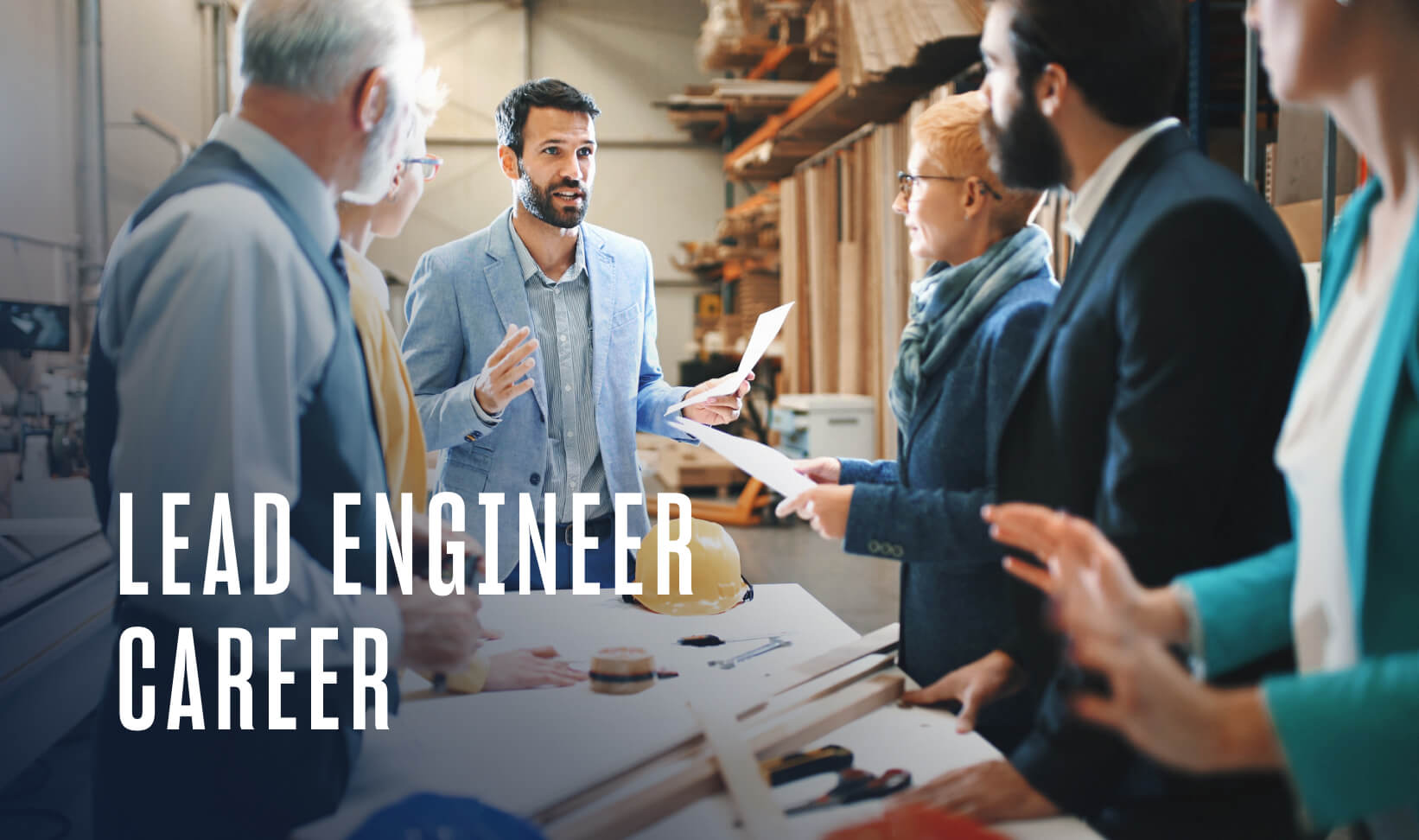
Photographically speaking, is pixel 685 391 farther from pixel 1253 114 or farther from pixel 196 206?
pixel 1253 114

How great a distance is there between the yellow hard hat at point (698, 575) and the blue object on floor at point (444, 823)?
871 mm

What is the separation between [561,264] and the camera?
2207mm

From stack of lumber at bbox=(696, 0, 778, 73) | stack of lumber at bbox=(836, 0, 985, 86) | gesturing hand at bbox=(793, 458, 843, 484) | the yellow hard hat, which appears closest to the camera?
gesturing hand at bbox=(793, 458, 843, 484)

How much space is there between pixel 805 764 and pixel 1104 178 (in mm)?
764

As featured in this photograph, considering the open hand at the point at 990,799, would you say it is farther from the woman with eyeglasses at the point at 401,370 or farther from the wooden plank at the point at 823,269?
the wooden plank at the point at 823,269

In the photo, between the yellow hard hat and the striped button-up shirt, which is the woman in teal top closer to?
the yellow hard hat

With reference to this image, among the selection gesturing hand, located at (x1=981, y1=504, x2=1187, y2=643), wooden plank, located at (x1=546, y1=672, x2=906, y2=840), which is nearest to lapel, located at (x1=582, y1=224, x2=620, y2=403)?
wooden plank, located at (x1=546, y1=672, x2=906, y2=840)

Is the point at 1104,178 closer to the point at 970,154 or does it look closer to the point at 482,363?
the point at 970,154

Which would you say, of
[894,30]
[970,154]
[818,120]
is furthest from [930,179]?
[818,120]

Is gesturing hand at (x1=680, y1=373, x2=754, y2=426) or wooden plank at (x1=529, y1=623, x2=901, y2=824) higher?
gesturing hand at (x1=680, y1=373, x2=754, y2=426)

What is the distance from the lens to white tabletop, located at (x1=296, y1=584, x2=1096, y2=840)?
40.4 inches

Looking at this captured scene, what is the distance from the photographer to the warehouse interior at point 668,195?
106 inches

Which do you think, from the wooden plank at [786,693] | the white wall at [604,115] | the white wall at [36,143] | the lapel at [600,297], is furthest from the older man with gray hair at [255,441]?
the white wall at [604,115]

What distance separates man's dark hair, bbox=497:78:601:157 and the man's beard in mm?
1042
